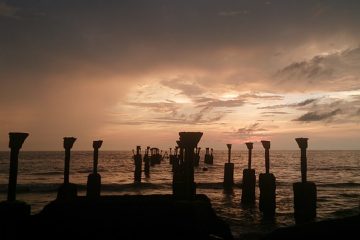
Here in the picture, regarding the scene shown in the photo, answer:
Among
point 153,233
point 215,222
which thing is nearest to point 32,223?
point 153,233

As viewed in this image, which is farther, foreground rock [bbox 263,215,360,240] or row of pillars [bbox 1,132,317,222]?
row of pillars [bbox 1,132,317,222]

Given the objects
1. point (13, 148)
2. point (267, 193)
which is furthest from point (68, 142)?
point (267, 193)

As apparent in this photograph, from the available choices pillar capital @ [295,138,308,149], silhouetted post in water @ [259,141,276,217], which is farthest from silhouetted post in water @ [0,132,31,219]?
silhouetted post in water @ [259,141,276,217]

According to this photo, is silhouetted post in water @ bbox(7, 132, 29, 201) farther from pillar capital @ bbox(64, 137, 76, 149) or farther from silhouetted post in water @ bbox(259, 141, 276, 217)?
silhouetted post in water @ bbox(259, 141, 276, 217)

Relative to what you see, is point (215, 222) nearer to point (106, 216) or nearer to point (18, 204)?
point (106, 216)

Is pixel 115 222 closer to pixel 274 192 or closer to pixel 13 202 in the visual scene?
pixel 13 202

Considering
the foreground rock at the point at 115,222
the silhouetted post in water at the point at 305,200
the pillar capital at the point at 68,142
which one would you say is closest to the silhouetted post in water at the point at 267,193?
the silhouetted post in water at the point at 305,200

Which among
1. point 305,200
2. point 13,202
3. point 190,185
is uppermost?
point 190,185

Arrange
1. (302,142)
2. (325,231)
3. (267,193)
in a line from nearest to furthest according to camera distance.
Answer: (325,231), (302,142), (267,193)

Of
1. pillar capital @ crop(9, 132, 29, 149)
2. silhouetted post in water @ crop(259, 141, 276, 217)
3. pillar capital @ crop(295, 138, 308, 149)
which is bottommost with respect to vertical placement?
silhouetted post in water @ crop(259, 141, 276, 217)

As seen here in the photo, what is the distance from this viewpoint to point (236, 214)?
16781 millimetres

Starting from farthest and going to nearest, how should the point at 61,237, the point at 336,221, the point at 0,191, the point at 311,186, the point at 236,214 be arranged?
the point at 0,191 → the point at 236,214 → the point at 311,186 → the point at 61,237 → the point at 336,221

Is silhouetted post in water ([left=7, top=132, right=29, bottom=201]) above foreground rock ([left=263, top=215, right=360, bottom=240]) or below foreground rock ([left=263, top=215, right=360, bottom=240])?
above

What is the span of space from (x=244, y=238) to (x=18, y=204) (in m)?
7.79
